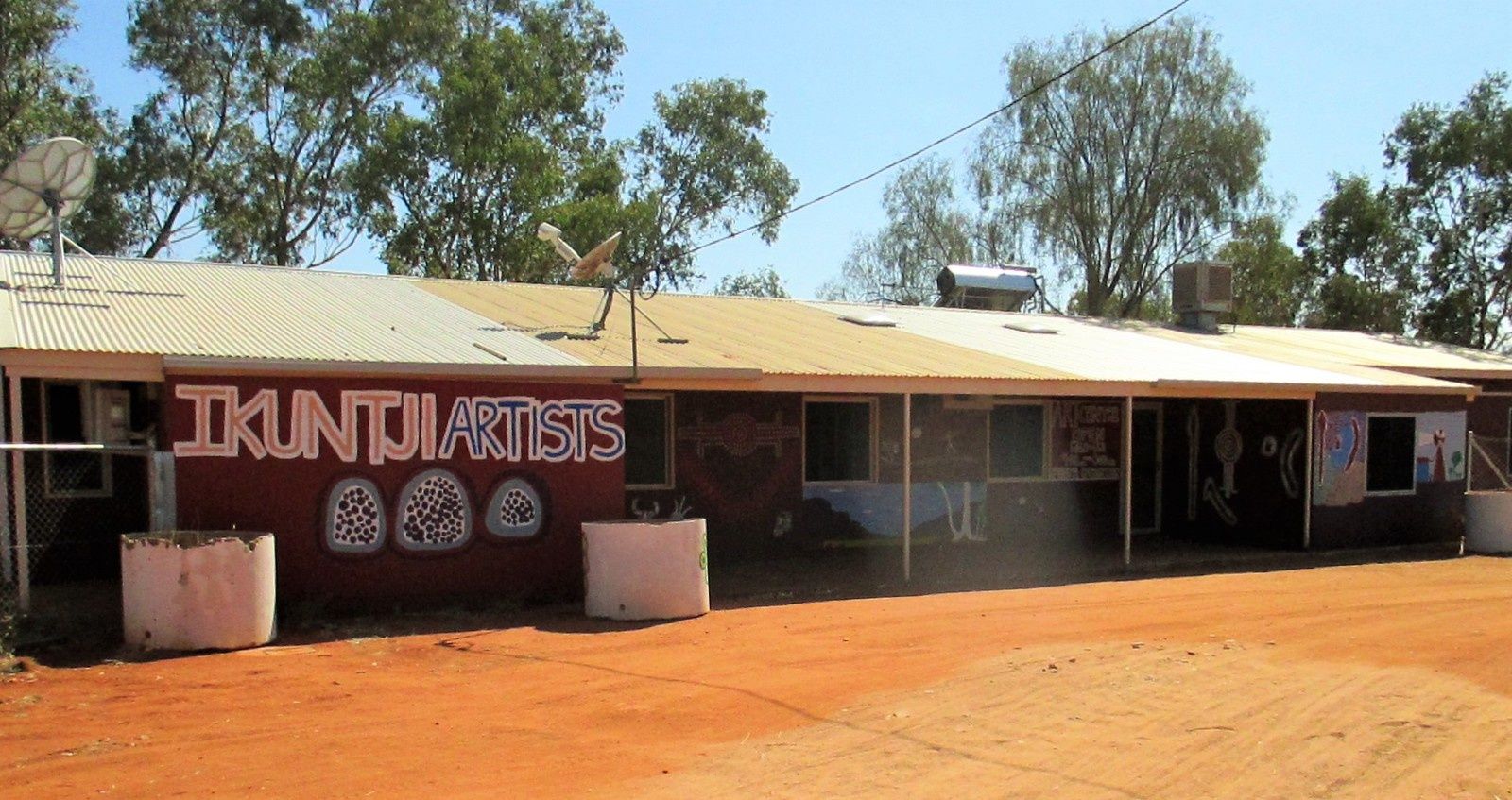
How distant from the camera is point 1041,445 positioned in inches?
720

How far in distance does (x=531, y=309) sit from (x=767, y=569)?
4208 mm

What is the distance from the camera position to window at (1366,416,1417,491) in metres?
18.2

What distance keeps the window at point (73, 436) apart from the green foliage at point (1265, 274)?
2886 centimetres

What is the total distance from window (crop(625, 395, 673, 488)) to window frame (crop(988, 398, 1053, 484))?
15.8 ft

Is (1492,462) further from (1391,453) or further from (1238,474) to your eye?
(1238,474)

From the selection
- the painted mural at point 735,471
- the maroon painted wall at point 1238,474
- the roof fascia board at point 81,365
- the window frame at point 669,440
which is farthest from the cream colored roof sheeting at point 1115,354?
the roof fascia board at point 81,365

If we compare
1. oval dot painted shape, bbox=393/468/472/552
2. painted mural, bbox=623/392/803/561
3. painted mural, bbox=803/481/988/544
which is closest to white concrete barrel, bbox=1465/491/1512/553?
painted mural, bbox=803/481/988/544

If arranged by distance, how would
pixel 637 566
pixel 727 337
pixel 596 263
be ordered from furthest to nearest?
pixel 727 337, pixel 596 263, pixel 637 566

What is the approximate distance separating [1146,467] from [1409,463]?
11.8 ft

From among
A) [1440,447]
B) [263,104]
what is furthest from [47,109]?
[1440,447]

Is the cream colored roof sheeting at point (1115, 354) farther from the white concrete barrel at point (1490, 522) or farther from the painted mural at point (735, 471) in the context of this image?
the painted mural at point (735, 471)

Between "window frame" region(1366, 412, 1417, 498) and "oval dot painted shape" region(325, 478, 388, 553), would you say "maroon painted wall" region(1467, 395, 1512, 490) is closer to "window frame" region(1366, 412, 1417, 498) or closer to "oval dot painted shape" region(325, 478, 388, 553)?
"window frame" region(1366, 412, 1417, 498)

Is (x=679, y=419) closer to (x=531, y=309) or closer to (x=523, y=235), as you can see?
(x=531, y=309)

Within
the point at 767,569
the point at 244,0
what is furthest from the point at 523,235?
the point at 767,569
